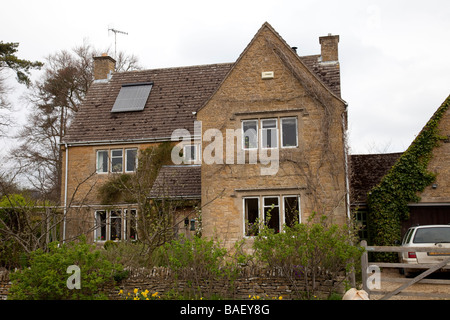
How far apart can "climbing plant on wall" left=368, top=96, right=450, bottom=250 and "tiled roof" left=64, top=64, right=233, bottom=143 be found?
8.97m

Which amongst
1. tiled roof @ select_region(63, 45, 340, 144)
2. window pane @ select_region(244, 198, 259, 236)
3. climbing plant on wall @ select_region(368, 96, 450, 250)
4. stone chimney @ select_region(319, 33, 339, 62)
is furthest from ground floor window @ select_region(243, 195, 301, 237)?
stone chimney @ select_region(319, 33, 339, 62)

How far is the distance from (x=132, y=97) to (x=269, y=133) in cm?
1038

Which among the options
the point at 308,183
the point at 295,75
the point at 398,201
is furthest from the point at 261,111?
the point at 398,201

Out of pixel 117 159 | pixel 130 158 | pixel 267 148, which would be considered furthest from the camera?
pixel 117 159

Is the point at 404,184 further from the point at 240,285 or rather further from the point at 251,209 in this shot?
the point at 240,285

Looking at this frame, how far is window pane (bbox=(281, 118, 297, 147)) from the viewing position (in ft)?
62.0

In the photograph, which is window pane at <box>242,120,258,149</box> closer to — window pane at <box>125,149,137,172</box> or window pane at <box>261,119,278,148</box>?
Answer: window pane at <box>261,119,278,148</box>

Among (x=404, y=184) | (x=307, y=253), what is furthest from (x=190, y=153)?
(x=307, y=253)

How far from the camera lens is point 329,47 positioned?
77.0 ft

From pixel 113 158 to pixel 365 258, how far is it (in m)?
15.9

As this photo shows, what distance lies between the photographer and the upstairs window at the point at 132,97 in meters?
26.0

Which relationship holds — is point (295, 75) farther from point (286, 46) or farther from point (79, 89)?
point (79, 89)

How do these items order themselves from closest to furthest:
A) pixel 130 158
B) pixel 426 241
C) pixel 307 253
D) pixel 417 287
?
pixel 307 253 → pixel 417 287 → pixel 426 241 → pixel 130 158

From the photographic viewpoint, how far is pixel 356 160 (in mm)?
25234
